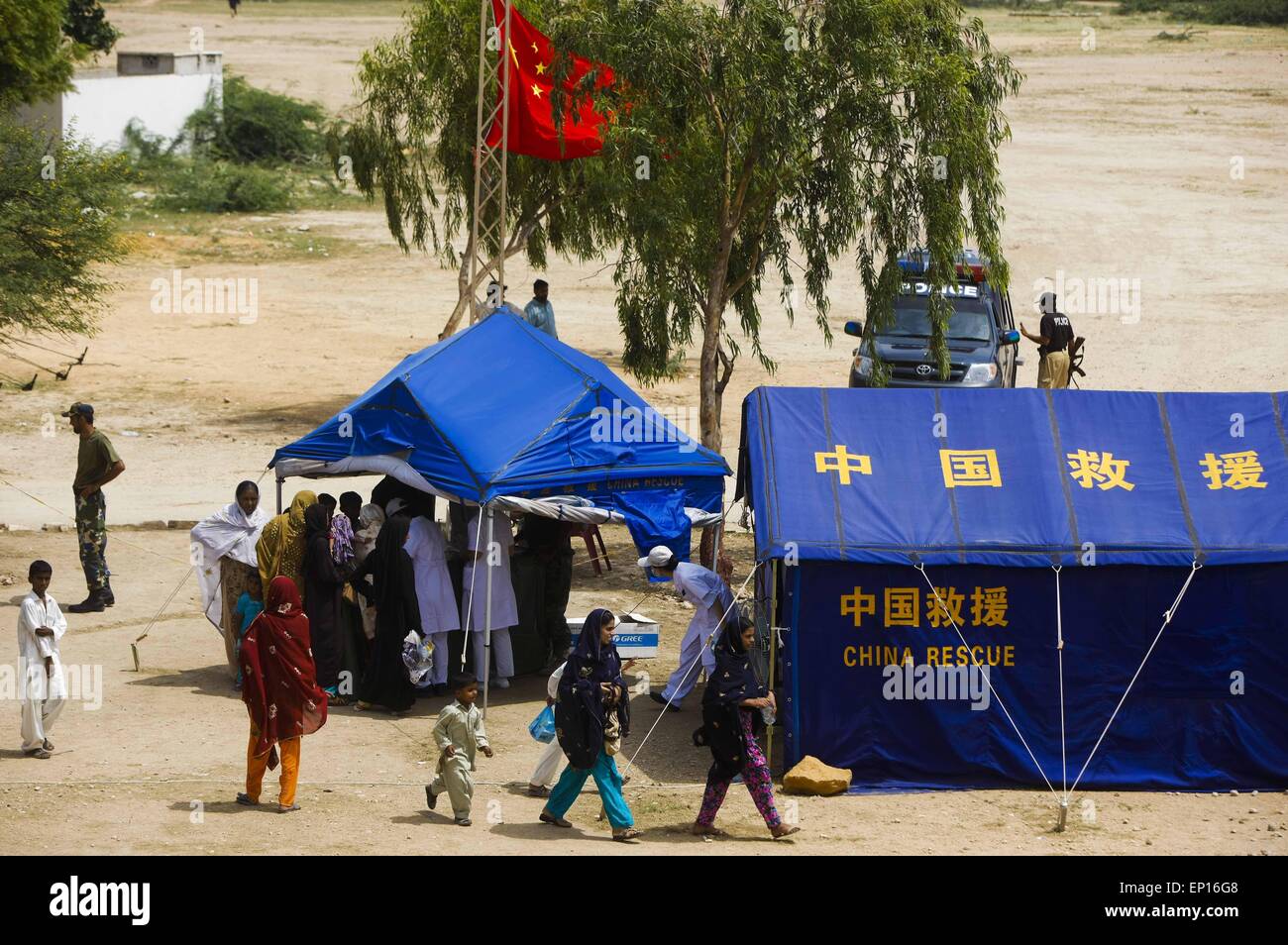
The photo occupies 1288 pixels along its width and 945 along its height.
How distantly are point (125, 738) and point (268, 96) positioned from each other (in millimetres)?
38368

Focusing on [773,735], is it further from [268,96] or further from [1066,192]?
[268,96]

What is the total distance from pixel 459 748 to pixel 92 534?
234 inches

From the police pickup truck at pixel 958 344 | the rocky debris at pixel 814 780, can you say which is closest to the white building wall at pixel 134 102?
the police pickup truck at pixel 958 344

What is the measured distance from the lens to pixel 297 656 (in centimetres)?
1020

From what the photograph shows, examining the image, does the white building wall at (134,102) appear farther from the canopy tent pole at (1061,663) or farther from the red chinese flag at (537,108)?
the canopy tent pole at (1061,663)

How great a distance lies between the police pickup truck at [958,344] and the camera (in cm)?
2119

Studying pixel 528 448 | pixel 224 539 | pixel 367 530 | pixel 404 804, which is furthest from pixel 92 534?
pixel 404 804

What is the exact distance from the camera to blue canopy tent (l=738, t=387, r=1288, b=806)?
1140cm

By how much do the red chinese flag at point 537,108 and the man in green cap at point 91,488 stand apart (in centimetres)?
535

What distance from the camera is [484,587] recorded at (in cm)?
1299

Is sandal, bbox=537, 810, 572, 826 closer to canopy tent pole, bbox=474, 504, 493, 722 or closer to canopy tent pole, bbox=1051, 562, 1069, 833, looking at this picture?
canopy tent pole, bbox=474, 504, 493, 722

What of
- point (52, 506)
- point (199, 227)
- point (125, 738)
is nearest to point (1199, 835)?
point (125, 738)

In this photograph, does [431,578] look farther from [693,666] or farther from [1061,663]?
[1061,663]

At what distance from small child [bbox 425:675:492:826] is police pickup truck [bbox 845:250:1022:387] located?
36.1 ft
